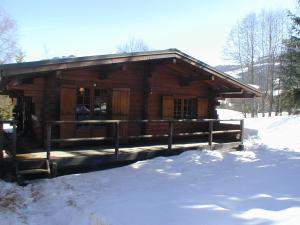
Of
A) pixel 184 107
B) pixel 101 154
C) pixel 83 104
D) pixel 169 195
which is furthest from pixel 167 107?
pixel 169 195

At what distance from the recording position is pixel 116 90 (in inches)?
514

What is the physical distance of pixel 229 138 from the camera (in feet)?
50.9

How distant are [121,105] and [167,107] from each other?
90.3 inches

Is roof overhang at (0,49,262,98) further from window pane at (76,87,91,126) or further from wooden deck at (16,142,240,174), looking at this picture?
wooden deck at (16,142,240,174)

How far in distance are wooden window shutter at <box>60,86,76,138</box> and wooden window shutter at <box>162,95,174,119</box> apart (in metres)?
3.96

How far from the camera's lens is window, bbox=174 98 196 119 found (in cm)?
1540

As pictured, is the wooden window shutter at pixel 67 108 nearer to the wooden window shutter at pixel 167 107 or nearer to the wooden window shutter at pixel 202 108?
the wooden window shutter at pixel 167 107

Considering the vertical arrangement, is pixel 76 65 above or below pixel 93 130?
above

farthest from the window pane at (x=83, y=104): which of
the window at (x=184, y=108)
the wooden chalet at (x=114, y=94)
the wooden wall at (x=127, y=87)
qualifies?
the window at (x=184, y=108)

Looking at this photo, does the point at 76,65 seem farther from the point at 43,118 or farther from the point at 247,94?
the point at 247,94

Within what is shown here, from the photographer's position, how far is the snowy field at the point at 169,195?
6.30 metres

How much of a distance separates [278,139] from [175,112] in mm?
7015

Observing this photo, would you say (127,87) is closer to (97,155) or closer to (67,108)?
(67,108)

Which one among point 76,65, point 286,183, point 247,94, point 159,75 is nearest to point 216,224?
point 286,183
